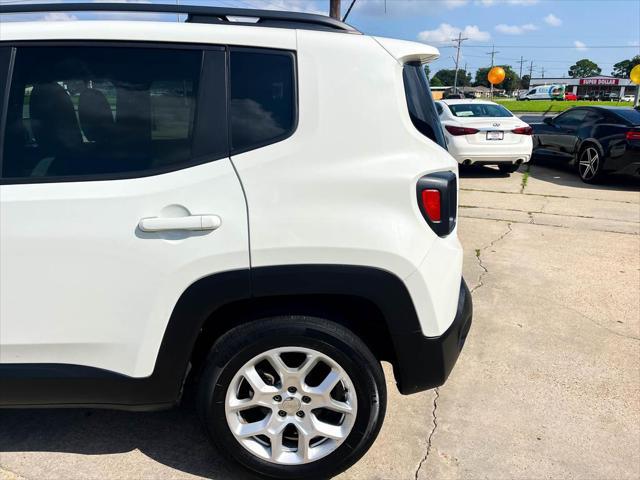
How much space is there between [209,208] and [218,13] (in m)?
0.85

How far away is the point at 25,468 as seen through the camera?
2.38 meters

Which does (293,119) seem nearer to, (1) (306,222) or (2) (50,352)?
(1) (306,222)

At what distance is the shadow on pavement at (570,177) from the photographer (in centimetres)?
944

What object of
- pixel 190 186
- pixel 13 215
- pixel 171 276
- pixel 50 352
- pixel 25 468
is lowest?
pixel 25 468

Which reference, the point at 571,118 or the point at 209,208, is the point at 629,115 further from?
the point at 209,208

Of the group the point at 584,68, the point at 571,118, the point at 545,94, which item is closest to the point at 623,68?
the point at 584,68

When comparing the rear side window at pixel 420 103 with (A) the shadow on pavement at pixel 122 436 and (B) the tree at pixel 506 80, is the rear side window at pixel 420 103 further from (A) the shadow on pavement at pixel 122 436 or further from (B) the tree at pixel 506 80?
(B) the tree at pixel 506 80

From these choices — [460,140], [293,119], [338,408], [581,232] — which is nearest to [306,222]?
[293,119]

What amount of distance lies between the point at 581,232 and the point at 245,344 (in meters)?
5.57

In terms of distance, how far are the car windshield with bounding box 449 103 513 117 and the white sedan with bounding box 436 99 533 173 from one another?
10 centimetres

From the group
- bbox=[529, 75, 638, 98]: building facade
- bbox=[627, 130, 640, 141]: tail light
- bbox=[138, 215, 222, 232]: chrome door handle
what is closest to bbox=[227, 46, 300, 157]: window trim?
bbox=[138, 215, 222, 232]: chrome door handle

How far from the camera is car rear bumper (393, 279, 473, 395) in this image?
2188mm

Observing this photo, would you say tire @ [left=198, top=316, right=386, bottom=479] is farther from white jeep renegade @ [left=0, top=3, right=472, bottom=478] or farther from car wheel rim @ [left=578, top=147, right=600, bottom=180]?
car wheel rim @ [left=578, top=147, right=600, bottom=180]

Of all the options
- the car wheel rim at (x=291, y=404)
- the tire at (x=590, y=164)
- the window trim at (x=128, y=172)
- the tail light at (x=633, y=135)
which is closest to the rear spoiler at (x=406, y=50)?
the window trim at (x=128, y=172)
